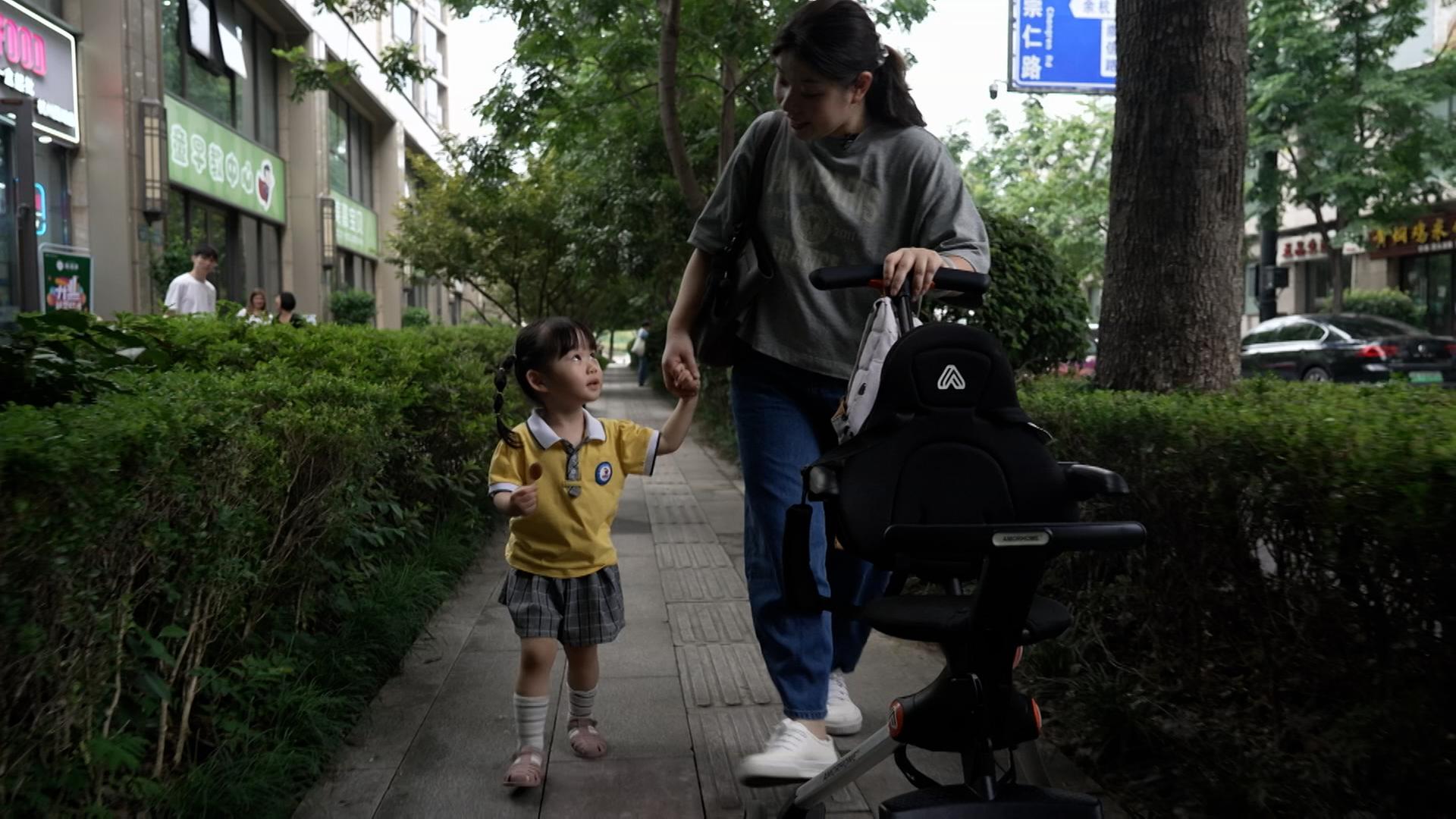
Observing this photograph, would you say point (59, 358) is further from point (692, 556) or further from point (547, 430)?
point (692, 556)

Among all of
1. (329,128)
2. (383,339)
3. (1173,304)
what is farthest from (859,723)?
(329,128)

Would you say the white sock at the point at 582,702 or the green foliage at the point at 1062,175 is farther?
the green foliage at the point at 1062,175

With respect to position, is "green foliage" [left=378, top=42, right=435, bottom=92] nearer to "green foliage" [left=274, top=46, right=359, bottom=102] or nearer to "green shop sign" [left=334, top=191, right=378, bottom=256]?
"green foliage" [left=274, top=46, right=359, bottom=102]

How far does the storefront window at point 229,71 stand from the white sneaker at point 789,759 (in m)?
19.1

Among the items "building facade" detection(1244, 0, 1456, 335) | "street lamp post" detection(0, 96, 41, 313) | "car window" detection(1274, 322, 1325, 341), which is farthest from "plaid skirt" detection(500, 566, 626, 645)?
"building facade" detection(1244, 0, 1456, 335)

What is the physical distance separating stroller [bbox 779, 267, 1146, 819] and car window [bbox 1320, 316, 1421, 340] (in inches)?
788

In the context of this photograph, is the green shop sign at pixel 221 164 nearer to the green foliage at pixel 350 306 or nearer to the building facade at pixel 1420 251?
the green foliage at pixel 350 306

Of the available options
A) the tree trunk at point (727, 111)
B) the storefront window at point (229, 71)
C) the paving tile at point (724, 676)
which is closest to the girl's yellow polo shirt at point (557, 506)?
the paving tile at point (724, 676)

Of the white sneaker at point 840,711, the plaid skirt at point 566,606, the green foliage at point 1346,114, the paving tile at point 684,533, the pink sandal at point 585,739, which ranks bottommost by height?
the paving tile at point 684,533

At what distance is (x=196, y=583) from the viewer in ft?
9.53

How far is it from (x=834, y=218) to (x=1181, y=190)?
8.11 feet

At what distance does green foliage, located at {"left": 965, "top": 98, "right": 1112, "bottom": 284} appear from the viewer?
39.4 meters

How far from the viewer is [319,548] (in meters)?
4.00

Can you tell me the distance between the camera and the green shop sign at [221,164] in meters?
20.1
